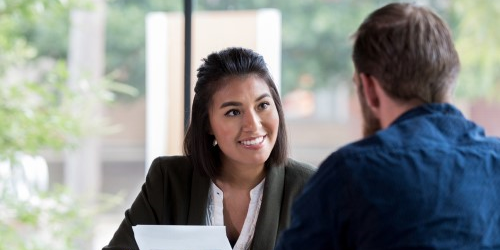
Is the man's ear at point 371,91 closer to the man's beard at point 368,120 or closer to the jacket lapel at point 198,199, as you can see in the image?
the man's beard at point 368,120

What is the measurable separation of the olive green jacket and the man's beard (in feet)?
2.45

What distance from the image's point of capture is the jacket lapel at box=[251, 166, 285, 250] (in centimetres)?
191

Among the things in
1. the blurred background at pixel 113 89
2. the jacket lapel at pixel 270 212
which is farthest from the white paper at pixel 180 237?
the blurred background at pixel 113 89

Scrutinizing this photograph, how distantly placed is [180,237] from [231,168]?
39 centimetres

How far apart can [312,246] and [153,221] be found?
918 millimetres

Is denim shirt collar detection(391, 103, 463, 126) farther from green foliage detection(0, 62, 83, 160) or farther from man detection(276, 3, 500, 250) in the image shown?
green foliage detection(0, 62, 83, 160)

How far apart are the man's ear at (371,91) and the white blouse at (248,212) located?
838 millimetres

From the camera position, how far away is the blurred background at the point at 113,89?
338 centimetres

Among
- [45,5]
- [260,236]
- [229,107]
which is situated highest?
[45,5]

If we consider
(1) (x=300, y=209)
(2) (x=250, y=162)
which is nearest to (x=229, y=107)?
(2) (x=250, y=162)

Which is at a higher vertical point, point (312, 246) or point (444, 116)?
point (444, 116)

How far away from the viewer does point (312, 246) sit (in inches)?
45.1

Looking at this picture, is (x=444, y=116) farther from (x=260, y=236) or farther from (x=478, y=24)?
(x=478, y=24)

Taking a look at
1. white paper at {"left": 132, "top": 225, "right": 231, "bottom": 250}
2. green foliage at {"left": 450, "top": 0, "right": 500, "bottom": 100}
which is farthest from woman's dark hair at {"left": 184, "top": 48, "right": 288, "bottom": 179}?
green foliage at {"left": 450, "top": 0, "right": 500, "bottom": 100}
